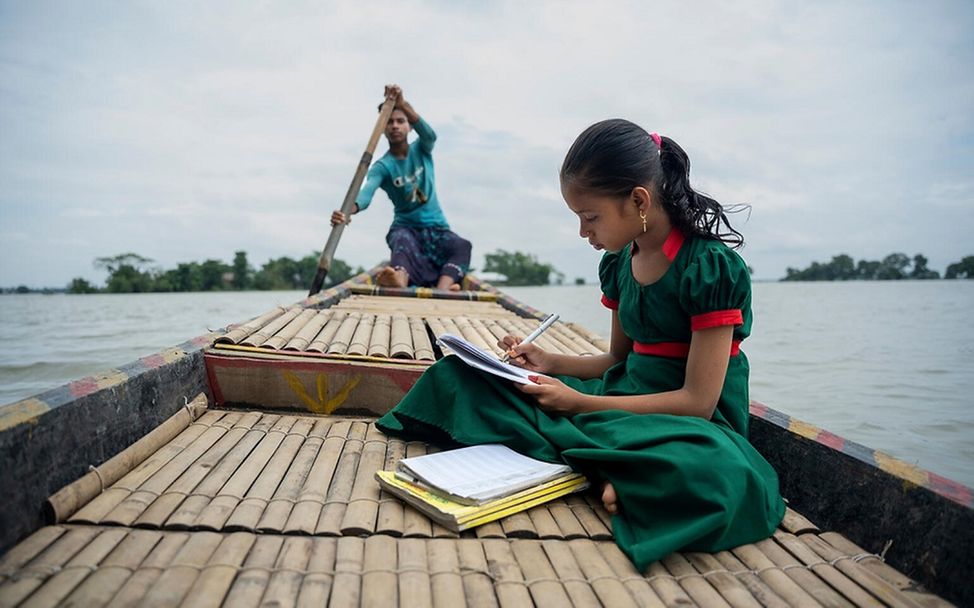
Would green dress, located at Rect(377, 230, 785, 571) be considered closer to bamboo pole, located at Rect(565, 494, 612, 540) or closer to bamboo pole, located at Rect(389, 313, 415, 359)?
bamboo pole, located at Rect(565, 494, 612, 540)

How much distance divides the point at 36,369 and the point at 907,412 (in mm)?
5604

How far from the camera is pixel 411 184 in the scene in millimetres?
4629

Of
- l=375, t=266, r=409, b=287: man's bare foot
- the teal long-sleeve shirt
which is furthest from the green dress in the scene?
the teal long-sleeve shirt

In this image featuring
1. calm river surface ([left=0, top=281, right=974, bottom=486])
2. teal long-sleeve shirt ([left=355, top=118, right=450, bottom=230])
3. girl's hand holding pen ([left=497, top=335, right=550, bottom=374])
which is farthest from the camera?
teal long-sleeve shirt ([left=355, top=118, right=450, bottom=230])

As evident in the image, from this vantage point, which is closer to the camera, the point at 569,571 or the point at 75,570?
the point at 75,570

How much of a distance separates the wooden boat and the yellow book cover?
22 millimetres

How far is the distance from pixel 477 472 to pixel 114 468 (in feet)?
2.21

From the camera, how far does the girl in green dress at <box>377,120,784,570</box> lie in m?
1.04

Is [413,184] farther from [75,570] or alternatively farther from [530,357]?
[75,570]

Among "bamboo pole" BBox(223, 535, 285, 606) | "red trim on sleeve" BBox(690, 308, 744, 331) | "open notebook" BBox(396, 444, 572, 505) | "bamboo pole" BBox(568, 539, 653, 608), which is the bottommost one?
"bamboo pole" BBox(568, 539, 653, 608)

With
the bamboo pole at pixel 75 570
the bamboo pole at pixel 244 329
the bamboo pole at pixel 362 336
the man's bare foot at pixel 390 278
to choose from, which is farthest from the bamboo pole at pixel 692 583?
the man's bare foot at pixel 390 278

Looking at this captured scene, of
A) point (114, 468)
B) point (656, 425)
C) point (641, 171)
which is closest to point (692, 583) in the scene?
point (656, 425)

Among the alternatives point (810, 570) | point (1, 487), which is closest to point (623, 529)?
point (810, 570)

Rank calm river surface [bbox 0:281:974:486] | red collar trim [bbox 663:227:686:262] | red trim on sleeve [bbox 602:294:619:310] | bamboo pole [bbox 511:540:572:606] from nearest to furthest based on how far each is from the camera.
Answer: bamboo pole [bbox 511:540:572:606], red collar trim [bbox 663:227:686:262], red trim on sleeve [bbox 602:294:619:310], calm river surface [bbox 0:281:974:486]
